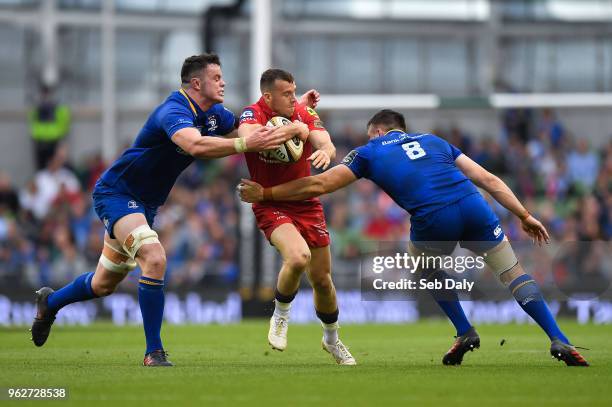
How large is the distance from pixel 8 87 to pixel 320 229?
60.2ft

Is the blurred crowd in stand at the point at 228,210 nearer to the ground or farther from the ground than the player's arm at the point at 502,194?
nearer to the ground

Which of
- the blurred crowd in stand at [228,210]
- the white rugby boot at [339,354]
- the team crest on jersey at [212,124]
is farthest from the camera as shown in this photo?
the blurred crowd in stand at [228,210]

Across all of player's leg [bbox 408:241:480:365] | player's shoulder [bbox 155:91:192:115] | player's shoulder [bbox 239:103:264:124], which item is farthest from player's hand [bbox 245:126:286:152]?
player's leg [bbox 408:241:480:365]

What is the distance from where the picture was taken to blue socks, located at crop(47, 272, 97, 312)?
11219 mm

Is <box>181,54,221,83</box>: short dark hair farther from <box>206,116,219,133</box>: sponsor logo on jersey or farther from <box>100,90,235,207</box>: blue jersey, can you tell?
<box>206,116,219,133</box>: sponsor logo on jersey

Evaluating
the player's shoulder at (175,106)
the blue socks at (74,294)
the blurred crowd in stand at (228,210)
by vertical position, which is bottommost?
the blurred crowd in stand at (228,210)

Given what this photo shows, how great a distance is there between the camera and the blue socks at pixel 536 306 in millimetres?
9820

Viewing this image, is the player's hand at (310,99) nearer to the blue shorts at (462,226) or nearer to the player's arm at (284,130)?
the player's arm at (284,130)

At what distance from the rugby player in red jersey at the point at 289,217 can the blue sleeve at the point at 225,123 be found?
320 millimetres

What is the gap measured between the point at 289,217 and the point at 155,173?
50.0 inches

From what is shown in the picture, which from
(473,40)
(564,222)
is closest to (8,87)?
(473,40)

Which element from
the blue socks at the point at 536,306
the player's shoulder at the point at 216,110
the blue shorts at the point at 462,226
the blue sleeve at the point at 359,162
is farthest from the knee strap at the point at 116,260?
the blue socks at the point at 536,306

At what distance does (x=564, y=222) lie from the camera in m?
21.1

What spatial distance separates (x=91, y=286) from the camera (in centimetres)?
1116
